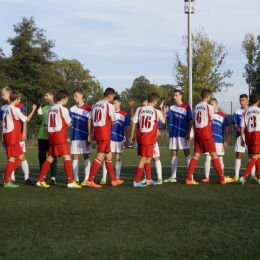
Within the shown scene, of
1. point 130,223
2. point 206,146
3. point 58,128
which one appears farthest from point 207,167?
point 130,223

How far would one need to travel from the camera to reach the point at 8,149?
10.3 metres

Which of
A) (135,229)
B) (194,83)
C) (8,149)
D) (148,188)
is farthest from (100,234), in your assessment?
(194,83)

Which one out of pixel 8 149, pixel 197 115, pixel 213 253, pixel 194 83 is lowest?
pixel 213 253

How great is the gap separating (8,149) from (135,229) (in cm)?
499

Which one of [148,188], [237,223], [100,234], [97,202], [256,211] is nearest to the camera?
[100,234]

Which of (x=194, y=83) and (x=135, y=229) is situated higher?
(x=194, y=83)

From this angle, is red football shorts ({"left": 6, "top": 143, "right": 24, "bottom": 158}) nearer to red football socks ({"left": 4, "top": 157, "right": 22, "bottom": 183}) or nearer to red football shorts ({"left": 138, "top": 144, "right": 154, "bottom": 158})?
red football socks ({"left": 4, "top": 157, "right": 22, "bottom": 183})

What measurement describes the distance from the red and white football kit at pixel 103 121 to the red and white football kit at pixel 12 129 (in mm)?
1398

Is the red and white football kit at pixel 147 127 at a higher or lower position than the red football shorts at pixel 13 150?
higher

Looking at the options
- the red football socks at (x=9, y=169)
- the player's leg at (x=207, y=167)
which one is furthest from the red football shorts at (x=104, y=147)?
the player's leg at (x=207, y=167)

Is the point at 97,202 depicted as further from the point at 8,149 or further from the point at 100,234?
the point at 8,149

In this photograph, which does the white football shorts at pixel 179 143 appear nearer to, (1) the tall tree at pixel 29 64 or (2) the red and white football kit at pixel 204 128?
(2) the red and white football kit at pixel 204 128

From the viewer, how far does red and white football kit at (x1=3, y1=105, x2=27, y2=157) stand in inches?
403

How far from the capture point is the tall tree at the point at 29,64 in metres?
54.1
